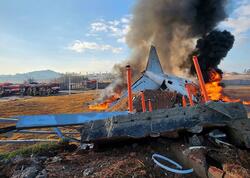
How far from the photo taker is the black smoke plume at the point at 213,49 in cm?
2053

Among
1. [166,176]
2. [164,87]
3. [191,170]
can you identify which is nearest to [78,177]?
[166,176]

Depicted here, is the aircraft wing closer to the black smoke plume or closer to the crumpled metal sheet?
the black smoke plume

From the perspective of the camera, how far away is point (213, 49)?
67.4 feet

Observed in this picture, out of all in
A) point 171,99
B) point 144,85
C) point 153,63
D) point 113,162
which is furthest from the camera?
point 153,63

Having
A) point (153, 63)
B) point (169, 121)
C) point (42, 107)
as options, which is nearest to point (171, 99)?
point (153, 63)

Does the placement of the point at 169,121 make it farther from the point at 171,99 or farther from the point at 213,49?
the point at 213,49

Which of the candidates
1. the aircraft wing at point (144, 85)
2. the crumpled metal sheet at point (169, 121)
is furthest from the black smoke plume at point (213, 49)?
the crumpled metal sheet at point (169, 121)

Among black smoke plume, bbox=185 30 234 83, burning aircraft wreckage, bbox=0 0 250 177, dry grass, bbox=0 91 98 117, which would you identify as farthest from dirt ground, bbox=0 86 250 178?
black smoke plume, bbox=185 30 234 83

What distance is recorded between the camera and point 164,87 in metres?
14.2

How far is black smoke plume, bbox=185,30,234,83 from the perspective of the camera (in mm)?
20531

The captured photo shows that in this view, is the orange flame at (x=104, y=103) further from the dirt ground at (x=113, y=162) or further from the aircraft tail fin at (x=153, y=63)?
the dirt ground at (x=113, y=162)

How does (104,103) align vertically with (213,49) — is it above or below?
below

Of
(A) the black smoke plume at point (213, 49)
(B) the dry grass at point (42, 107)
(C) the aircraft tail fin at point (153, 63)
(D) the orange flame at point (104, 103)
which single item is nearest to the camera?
(C) the aircraft tail fin at point (153, 63)

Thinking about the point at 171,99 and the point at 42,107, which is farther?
the point at 42,107
